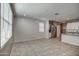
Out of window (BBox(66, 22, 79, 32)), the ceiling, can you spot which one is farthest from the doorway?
the ceiling

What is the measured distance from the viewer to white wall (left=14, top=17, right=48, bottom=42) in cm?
Result: 656

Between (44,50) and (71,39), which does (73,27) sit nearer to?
(71,39)

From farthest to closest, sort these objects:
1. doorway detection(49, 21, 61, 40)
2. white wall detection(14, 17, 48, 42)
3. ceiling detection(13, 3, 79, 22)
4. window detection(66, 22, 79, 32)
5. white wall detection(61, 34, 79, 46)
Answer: doorway detection(49, 21, 61, 40), window detection(66, 22, 79, 32), white wall detection(14, 17, 48, 42), white wall detection(61, 34, 79, 46), ceiling detection(13, 3, 79, 22)

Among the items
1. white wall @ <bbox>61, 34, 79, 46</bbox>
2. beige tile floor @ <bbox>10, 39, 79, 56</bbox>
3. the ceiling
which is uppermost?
the ceiling

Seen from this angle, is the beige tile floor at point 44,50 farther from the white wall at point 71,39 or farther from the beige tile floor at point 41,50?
the white wall at point 71,39

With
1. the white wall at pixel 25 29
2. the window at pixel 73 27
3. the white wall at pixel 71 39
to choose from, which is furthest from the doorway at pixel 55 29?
the white wall at pixel 71 39

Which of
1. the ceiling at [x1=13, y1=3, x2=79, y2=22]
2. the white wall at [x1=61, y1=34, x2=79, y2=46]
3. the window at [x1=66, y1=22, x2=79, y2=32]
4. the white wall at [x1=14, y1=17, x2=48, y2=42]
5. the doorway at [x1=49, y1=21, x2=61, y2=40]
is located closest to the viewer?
the ceiling at [x1=13, y1=3, x2=79, y2=22]

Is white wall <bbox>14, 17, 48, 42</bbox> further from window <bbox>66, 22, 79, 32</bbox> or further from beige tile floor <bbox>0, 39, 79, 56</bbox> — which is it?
window <bbox>66, 22, 79, 32</bbox>

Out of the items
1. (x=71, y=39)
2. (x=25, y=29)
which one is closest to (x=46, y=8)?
(x=71, y=39)

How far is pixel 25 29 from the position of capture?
7289mm

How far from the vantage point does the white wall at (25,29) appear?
656 centimetres

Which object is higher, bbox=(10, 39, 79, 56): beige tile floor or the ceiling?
the ceiling

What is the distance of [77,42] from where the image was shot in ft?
18.6

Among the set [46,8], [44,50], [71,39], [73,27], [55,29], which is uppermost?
[46,8]
